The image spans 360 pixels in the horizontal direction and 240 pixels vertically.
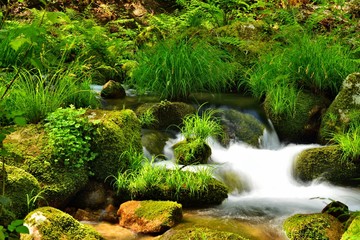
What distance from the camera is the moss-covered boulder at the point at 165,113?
261 inches

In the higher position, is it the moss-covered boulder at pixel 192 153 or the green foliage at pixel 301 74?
the green foliage at pixel 301 74

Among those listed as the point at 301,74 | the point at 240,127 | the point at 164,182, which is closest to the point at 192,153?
the point at 164,182

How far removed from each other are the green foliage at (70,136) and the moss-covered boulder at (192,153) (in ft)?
3.97

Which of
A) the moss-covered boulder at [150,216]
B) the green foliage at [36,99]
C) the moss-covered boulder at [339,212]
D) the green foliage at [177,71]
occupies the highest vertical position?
the green foliage at [177,71]

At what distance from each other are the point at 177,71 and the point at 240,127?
1.40m

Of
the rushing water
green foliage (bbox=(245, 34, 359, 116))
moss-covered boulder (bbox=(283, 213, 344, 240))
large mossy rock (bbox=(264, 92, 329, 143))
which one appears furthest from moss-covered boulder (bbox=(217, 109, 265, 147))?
moss-covered boulder (bbox=(283, 213, 344, 240))

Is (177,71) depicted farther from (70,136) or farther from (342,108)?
(70,136)

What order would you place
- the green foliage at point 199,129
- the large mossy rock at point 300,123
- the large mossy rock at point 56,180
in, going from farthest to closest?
the large mossy rock at point 300,123 → the green foliage at point 199,129 → the large mossy rock at point 56,180

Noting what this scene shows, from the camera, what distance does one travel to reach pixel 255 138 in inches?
264

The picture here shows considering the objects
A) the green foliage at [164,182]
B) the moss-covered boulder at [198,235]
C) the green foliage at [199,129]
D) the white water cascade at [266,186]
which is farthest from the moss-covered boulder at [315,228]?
the green foliage at [199,129]

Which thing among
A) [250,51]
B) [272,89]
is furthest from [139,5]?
[272,89]

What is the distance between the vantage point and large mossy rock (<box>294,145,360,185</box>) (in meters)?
5.69

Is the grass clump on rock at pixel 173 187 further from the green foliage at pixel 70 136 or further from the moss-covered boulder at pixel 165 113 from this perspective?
the moss-covered boulder at pixel 165 113

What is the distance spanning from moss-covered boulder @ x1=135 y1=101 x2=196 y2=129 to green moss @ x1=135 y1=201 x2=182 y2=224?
2.26 meters
